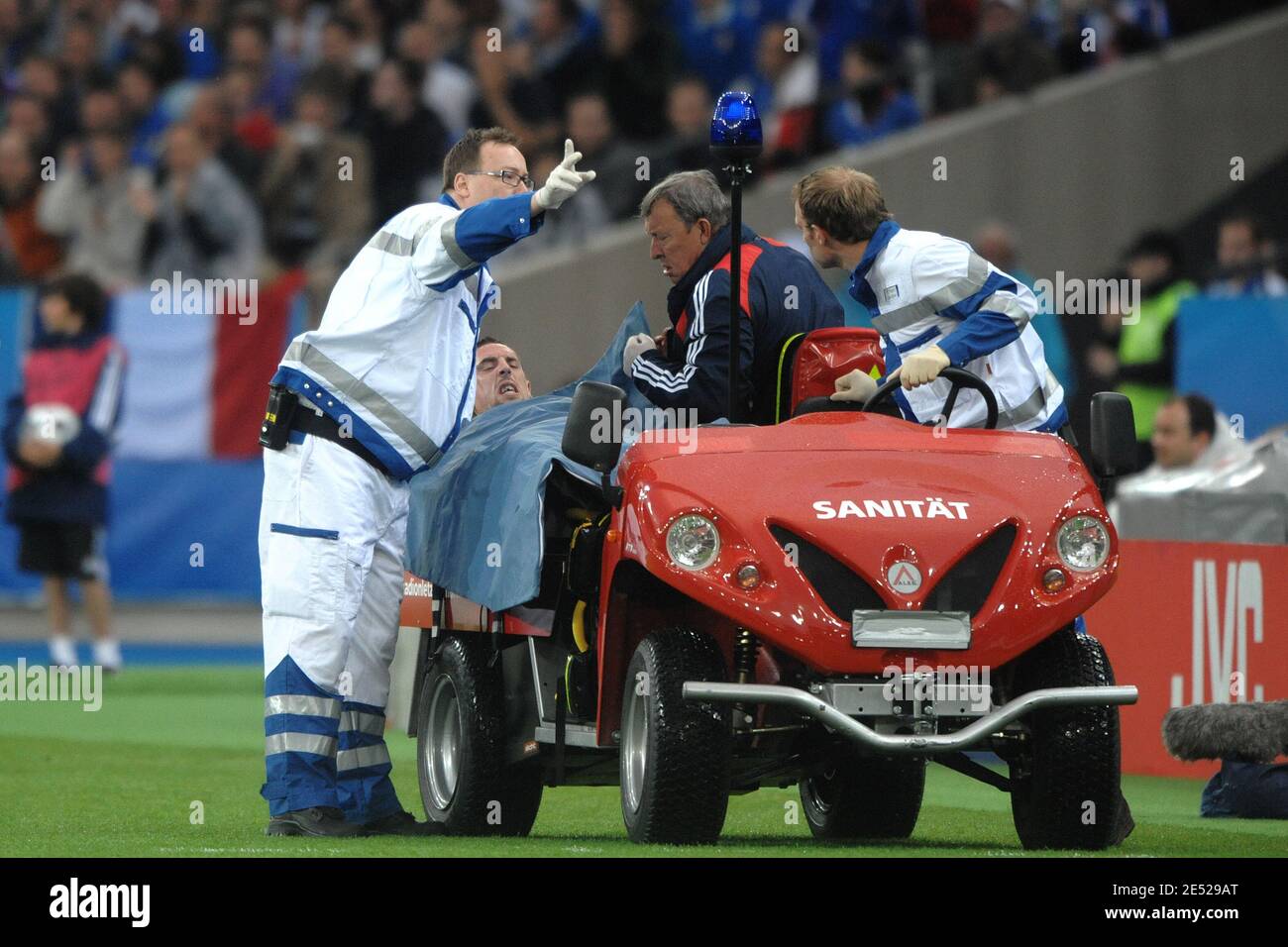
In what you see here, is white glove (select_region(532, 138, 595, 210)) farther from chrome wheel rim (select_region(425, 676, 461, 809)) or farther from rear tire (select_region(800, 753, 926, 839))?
rear tire (select_region(800, 753, 926, 839))

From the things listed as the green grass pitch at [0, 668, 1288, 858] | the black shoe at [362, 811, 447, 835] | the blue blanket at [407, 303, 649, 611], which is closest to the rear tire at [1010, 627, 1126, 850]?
the green grass pitch at [0, 668, 1288, 858]

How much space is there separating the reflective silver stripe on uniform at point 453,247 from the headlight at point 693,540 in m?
1.49

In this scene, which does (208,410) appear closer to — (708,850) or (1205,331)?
(1205,331)

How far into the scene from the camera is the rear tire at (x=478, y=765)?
27.3 ft

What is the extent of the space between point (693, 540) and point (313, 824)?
6.24 ft

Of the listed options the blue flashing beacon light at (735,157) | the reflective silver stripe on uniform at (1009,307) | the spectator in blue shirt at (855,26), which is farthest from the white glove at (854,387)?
the spectator in blue shirt at (855,26)

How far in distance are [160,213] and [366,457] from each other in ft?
40.3

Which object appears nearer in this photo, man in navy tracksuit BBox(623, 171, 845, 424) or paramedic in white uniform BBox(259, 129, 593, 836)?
man in navy tracksuit BBox(623, 171, 845, 424)

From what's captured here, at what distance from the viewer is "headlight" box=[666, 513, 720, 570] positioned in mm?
7016

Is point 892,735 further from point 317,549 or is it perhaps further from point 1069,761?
point 317,549

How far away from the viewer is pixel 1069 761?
7188mm

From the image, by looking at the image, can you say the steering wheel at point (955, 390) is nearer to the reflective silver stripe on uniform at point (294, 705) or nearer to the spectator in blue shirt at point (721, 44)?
the reflective silver stripe on uniform at point (294, 705)

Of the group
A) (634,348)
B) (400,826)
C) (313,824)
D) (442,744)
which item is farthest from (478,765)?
(634,348)

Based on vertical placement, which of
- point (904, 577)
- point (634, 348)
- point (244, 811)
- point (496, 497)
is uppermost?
point (634, 348)
